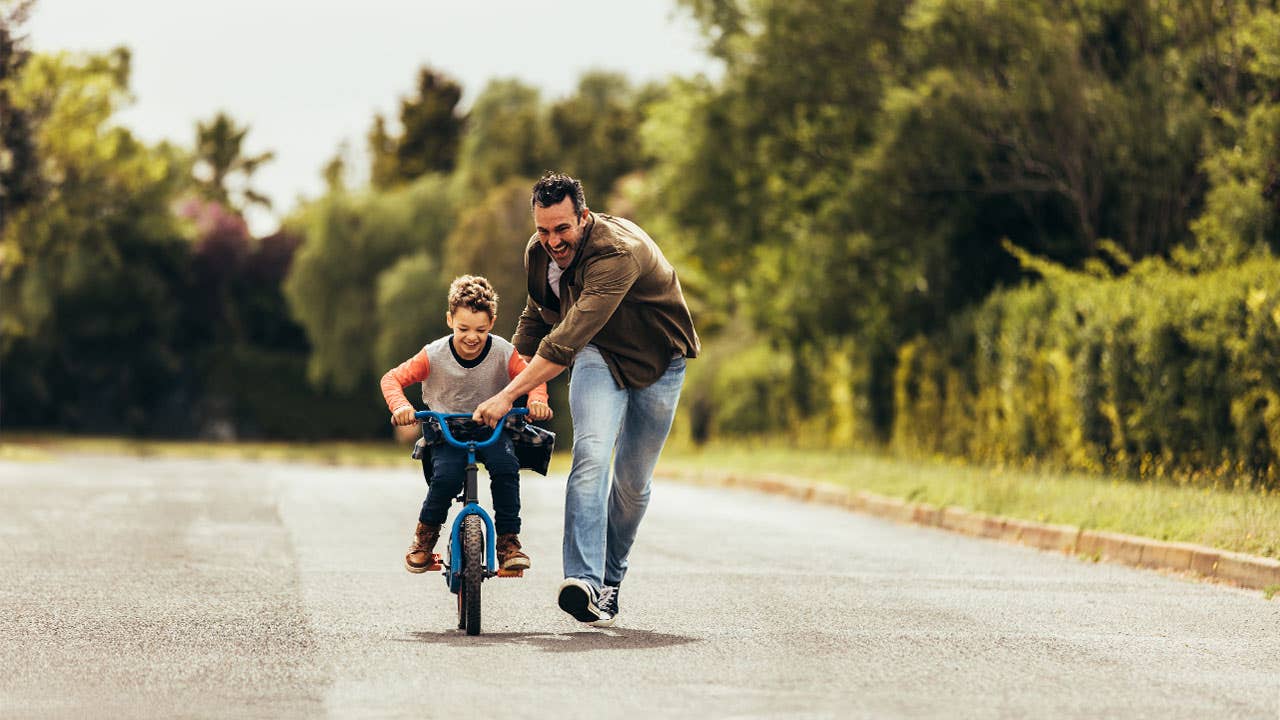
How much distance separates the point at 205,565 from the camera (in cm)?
1110

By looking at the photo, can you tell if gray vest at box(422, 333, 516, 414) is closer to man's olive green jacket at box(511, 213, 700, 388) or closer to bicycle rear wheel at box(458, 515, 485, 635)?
man's olive green jacket at box(511, 213, 700, 388)

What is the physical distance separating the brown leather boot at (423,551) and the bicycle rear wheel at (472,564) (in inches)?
12.6

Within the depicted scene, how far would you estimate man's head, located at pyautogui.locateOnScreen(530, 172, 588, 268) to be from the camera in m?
7.72

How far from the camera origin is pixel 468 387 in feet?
26.2

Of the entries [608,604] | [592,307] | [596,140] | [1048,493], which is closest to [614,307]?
[592,307]

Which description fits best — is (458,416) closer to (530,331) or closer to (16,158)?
(530,331)

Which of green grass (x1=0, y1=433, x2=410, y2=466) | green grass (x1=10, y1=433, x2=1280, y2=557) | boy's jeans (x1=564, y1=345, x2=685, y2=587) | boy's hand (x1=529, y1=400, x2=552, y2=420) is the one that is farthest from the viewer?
green grass (x1=0, y1=433, x2=410, y2=466)

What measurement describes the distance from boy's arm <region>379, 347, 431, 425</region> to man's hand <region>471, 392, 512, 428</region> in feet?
0.99

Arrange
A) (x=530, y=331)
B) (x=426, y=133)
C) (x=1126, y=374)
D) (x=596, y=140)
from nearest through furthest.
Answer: (x=530, y=331) < (x=1126, y=374) < (x=596, y=140) < (x=426, y=133)

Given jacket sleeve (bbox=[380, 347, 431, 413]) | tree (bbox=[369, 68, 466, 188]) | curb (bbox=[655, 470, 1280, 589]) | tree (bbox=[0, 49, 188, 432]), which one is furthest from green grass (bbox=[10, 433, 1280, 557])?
tree (bbox=[369, 68, 466, 188])

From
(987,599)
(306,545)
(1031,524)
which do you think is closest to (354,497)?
(306,545)

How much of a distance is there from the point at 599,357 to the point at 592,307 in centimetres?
36

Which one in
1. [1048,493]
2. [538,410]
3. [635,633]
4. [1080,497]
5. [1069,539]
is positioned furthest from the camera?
[1048,493]

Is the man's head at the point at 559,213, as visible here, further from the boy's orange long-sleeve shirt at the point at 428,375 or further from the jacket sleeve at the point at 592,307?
the boy's orange long-sleeve shirt at the point at 428,375
